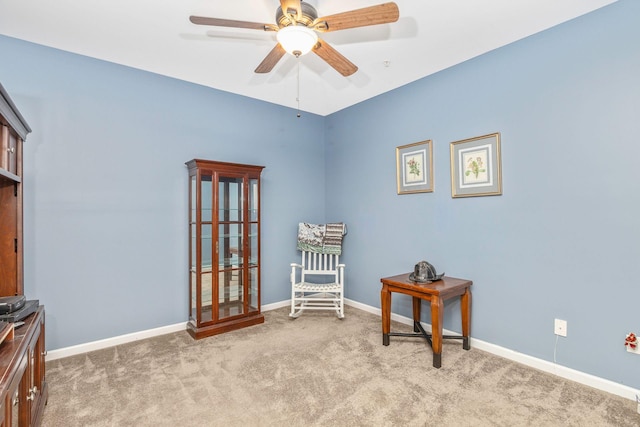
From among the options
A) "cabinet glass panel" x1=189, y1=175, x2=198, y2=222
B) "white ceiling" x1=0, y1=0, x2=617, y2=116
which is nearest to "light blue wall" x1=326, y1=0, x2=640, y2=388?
"white ceiling" x1=0, y1=0, x2=617, y2=116

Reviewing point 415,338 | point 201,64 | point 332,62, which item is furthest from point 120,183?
point 415,338

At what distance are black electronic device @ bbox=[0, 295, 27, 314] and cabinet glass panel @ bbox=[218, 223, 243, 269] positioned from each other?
1.61 meters

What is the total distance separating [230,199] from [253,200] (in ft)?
0.86

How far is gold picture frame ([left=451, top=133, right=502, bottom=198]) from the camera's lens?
2777 millimetres

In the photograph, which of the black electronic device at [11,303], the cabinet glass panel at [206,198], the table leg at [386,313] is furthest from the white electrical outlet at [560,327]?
the black electronic device at [11,303]

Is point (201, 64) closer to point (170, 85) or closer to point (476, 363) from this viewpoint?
point (170, 85)

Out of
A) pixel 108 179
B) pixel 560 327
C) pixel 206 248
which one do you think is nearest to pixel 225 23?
pixel 108 179

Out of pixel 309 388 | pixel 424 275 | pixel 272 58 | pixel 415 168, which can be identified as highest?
pixel 272 58

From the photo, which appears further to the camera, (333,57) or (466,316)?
(466,316)

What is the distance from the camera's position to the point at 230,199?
3.42 m

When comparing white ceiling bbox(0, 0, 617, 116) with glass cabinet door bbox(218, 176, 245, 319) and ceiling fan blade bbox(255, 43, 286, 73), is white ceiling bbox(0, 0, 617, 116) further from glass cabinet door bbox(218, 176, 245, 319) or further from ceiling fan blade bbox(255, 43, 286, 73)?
glass cabinet door bbox(218, 176, 245, 319)

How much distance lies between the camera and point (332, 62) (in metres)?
2.31

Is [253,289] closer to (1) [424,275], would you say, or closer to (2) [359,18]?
(1) [424,275]

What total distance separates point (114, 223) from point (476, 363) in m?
3.32
